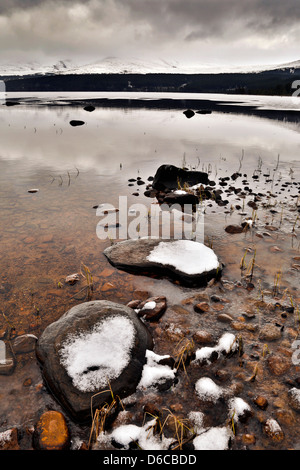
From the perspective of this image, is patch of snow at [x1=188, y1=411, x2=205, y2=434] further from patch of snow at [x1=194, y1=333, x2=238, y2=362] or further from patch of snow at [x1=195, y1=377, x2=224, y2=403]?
patch of snow at [x1=194, y1=333, x2=238, y2=362]

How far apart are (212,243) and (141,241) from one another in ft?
6.20

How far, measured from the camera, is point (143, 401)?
3391 millimetres

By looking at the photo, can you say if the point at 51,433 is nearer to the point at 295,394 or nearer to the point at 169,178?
the point at 295,394

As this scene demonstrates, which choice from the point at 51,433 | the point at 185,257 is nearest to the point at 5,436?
the point at 51,433

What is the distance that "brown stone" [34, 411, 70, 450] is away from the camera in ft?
9.40

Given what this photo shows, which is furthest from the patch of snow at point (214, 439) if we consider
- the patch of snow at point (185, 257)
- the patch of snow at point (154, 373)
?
the patch of snow at point (185, 257)

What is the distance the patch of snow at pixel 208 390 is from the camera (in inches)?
135

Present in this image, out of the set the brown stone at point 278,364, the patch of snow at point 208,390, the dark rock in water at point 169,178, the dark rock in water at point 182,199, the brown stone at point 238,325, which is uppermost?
the dark rock in water at point 169,178

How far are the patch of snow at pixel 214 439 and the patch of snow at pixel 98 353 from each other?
3.89 feet

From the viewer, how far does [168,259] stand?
19.5 ft

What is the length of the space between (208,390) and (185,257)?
294 centimetres

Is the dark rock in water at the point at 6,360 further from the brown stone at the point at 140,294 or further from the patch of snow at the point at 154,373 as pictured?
the brown stone at the point at 140,294

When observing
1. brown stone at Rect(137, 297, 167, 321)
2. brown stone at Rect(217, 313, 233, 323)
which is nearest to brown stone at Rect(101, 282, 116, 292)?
brown stone at Rect(137, 297, 167, 321)
